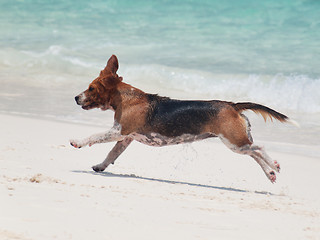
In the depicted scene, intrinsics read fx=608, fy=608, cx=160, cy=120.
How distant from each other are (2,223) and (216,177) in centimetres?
394

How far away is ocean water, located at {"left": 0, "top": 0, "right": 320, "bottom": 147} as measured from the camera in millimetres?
15609

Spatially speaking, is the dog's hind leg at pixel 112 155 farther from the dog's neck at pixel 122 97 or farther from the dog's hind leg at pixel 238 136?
the dog's hind leg at pixel 238 136

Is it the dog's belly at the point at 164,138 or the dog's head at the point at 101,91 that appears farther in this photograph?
the dog's head at the point at 101,91

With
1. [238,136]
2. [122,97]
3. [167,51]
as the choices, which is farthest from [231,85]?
[238,136]

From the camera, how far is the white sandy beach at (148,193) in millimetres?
4029

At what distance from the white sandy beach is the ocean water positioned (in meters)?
2.83

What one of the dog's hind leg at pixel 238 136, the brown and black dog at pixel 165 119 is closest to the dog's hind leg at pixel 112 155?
the brown and black dog at pixel 165 119

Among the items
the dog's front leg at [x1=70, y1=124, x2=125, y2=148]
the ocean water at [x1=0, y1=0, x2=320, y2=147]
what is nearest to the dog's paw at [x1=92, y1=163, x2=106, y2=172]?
the dog's front leg at [x1=70, y1=124, x2=125, y2=148]

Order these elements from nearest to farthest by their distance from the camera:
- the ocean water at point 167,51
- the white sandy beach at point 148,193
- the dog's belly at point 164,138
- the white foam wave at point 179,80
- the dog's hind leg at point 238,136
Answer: the white sandy beach at point 148,193, the dog's hind leg at point 238,136, the dog's belly at point 164,138, the ocean water at point 167,51, the white foam wave at point 179,80

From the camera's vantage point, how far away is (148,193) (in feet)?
18.0

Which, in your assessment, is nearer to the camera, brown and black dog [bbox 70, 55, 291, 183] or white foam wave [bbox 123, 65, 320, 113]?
brown and black dog [bbox 70, 55, 291, 183]

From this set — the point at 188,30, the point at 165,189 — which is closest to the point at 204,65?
the point at 188,30

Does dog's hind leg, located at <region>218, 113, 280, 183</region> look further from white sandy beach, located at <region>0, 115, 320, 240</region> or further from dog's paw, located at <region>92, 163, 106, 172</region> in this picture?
dog's paw, located at <region>92, 163, 106, 172</region>

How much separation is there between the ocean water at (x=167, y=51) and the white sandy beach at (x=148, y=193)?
2834mm
